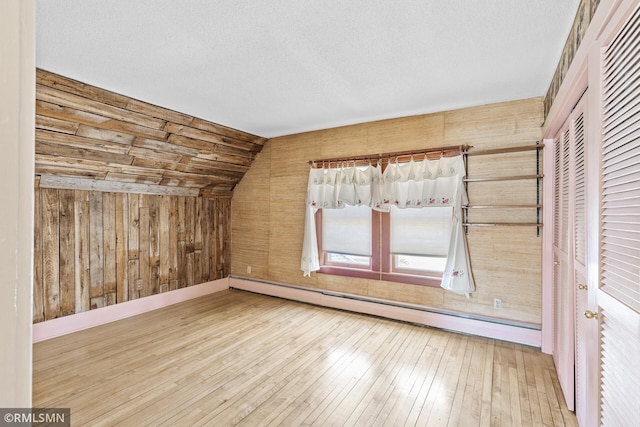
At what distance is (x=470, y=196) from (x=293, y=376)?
256cm

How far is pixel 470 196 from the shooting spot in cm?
341

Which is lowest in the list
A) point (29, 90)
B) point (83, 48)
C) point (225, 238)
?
point (225, 238)

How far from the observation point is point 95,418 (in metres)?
2.08

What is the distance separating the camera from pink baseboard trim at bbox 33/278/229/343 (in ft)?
10.9

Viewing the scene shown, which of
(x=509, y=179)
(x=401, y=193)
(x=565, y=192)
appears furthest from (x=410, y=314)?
(x=565, y=192)

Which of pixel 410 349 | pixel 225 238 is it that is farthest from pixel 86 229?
pixel 410 349

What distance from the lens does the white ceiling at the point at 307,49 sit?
1.79 metres

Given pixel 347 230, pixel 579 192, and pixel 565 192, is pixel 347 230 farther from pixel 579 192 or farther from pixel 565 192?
pixel 579 192

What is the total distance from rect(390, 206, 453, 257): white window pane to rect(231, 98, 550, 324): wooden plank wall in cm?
29

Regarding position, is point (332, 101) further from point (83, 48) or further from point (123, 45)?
point (83, 48)

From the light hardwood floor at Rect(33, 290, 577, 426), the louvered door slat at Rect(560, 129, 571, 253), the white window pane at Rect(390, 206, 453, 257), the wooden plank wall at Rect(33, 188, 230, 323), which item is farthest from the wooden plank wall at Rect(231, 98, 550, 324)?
the wooden plank wall at Rect(33, 188, 230, 323)

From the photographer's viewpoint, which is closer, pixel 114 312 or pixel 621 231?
pixel 621 231

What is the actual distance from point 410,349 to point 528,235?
165 centimetres

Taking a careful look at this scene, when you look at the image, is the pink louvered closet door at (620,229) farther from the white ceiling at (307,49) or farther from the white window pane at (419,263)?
the white window pane at (419,263)
